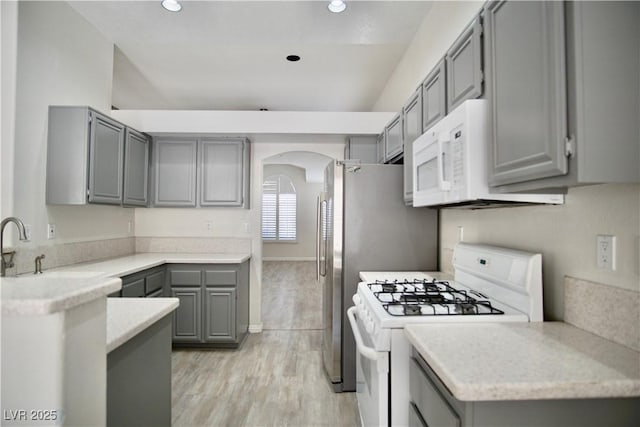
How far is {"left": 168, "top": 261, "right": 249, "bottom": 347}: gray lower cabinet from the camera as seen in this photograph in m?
3.36

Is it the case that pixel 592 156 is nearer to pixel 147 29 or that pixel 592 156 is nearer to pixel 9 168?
pixel 9 168

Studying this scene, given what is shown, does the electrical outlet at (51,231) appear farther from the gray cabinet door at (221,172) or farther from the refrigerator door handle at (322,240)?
the refrigerator door handle at (322,240)

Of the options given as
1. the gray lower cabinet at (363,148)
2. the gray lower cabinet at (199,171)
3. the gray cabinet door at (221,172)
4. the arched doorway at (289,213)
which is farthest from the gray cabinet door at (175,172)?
the arched doorway at (289,213)

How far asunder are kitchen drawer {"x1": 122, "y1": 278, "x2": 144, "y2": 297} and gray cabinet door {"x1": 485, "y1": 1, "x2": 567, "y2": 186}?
259 cm

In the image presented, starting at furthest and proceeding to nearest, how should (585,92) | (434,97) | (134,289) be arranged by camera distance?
(134,289) → (434,97) → (585,92)

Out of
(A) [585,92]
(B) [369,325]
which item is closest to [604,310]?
(A) [585,92]

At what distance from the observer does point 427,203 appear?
1.83 meters

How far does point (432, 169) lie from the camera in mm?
1757

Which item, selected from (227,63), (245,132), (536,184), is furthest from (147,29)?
(536,184)

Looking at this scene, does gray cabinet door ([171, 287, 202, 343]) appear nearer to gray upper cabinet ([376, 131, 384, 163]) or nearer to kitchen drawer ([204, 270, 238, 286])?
kitchen drawer ([204, 270, 238, 286])

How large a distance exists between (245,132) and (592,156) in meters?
3.14

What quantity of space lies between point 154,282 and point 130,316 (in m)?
2.07

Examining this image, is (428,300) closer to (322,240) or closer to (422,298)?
(422,298)

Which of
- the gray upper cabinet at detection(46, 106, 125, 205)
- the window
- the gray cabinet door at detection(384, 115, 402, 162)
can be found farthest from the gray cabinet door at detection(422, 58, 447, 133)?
the window
